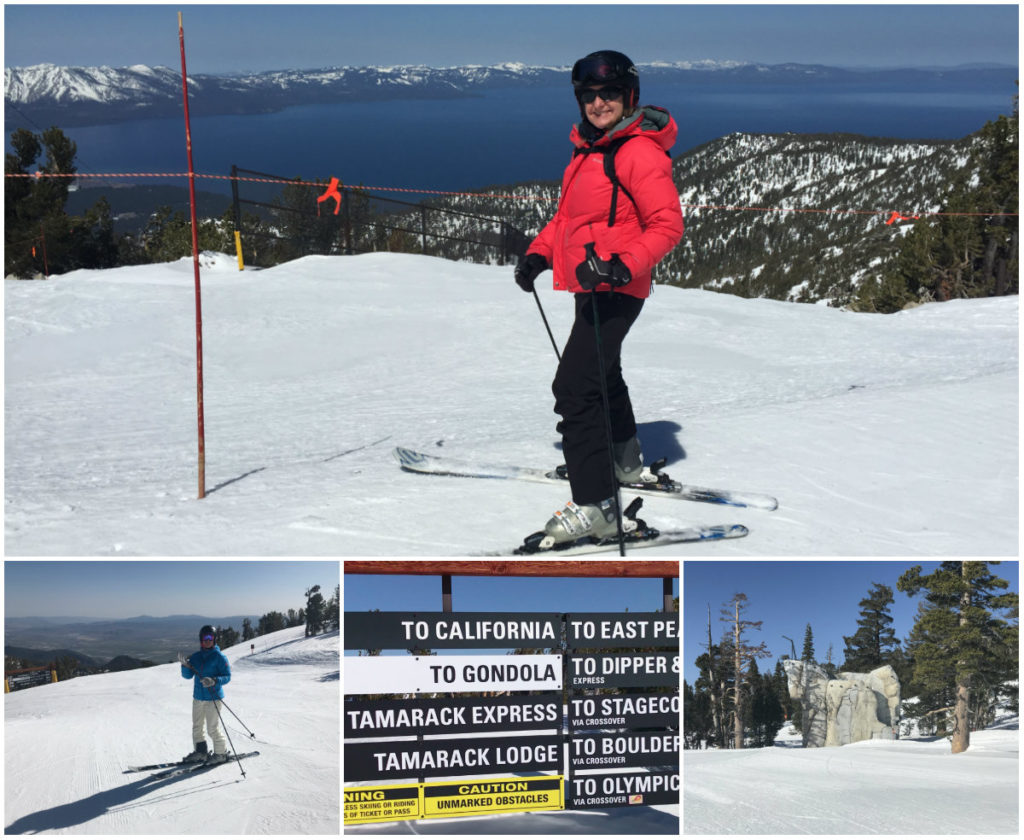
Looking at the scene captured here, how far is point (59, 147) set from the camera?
23.6 meters

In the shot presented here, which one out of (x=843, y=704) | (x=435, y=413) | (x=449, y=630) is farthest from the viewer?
(x=435, y=413)

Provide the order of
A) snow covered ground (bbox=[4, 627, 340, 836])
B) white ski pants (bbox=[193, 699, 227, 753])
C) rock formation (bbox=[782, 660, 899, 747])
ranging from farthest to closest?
white ski pants (bbox=[193, 699, 227, 753]) → rock formation (bbox=[782, 660, 899, 747]) → snow covered ground (bbox=[4, 627, 340, 836])

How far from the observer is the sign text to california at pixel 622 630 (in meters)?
3.46

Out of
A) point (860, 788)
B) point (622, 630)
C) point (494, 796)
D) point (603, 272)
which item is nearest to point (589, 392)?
point (603, 272)

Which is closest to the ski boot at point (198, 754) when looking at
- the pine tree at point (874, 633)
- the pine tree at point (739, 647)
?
the pine tree at point (739, 647)

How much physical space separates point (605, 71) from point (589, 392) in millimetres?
1238

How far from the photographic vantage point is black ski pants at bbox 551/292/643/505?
3.78 meters

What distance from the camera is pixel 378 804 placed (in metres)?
3.37

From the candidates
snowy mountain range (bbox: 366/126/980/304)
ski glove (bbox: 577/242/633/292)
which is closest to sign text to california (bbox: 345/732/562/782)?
ski glove (bbox: 577/242/633/292)

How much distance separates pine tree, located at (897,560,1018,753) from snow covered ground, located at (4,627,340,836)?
2.31m

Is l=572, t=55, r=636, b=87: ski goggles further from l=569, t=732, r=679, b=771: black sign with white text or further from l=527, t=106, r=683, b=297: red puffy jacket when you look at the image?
l=569, t=732, r=679, b=771: black sign with white text

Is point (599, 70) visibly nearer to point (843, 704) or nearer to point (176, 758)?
point (843, 704)

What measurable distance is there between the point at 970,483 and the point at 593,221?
2.73 meters

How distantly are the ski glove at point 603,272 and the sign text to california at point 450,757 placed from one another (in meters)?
1.70
